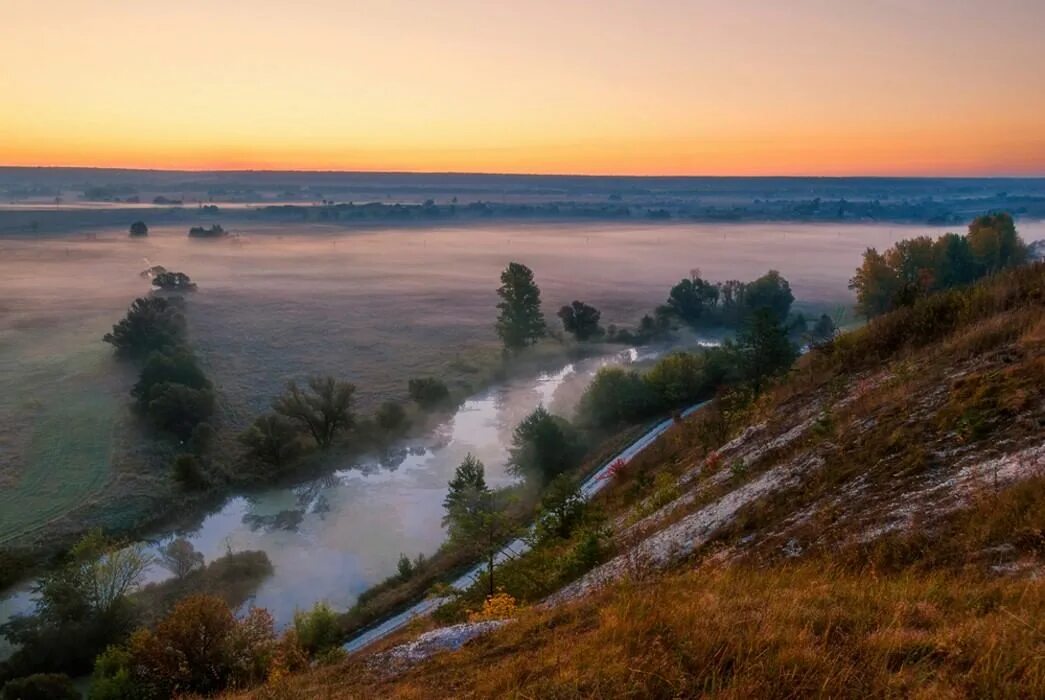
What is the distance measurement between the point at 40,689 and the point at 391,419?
33842 mm

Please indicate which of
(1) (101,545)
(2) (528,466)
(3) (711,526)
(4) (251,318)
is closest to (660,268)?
(4) (251,318)

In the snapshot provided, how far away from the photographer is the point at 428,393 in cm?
6347

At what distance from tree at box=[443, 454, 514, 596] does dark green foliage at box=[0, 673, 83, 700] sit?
52.8 feet

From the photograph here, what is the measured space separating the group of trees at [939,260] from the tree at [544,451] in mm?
43933

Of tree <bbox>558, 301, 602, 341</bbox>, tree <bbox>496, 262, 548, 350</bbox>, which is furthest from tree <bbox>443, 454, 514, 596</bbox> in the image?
tree <bbox>558, 301, 602, 341</bbox>

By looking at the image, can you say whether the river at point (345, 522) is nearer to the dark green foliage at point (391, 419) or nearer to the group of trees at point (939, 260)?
the dark green foliage at point (391, 419)

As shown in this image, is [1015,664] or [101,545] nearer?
[1015,664]

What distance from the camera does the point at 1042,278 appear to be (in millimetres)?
19484

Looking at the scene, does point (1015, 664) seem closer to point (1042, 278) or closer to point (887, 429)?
point (887, 429)

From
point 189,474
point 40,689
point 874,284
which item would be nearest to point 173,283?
point 189,474

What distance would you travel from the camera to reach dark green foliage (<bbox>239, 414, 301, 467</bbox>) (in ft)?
161

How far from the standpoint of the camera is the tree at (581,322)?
296 feet

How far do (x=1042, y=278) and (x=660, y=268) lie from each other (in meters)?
151

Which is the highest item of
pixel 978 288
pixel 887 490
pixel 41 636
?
pixel 978 288
